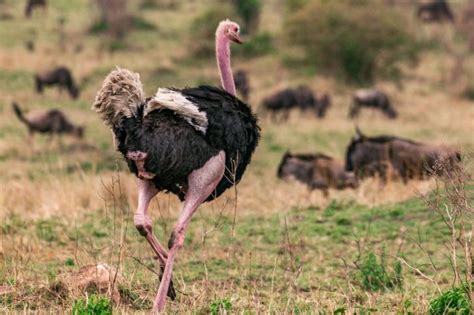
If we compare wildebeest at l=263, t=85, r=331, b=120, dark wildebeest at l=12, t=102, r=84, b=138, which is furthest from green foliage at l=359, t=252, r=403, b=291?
wildebeest at l=263, t=85, r=331, b=120

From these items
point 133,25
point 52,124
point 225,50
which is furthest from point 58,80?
point 225,50

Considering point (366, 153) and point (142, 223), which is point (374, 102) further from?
point (142, 223)

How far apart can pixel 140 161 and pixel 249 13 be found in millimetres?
34113

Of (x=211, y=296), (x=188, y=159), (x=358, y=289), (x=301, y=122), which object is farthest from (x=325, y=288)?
(x=301, y=122)

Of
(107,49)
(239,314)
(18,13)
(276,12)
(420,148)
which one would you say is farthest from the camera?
(276,12)

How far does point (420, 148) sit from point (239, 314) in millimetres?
9394

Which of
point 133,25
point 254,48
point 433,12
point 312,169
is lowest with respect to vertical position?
point 312,169

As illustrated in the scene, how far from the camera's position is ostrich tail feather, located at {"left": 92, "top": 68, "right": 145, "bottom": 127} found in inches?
236

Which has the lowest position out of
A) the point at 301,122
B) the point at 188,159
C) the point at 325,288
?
the point at 301,122

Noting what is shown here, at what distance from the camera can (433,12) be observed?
46344 millimetres

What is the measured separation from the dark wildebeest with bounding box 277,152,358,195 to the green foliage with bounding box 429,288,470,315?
8.76 meters

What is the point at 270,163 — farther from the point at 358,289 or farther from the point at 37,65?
the point at 37,65

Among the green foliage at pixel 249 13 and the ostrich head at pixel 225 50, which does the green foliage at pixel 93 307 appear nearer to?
the ostrich head at pixel 225 50

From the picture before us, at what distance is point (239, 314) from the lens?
5.39 m
